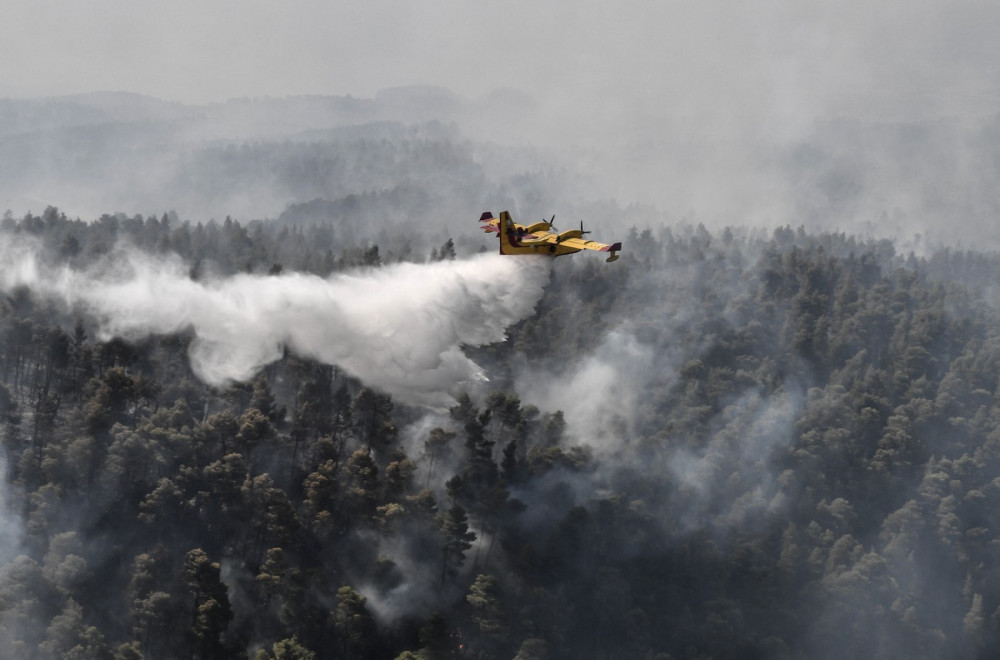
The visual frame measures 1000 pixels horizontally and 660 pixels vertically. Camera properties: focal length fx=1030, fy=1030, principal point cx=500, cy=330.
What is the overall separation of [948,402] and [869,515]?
971 inches

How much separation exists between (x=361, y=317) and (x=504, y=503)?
27.1 m

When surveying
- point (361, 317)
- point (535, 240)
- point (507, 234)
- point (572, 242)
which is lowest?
point (361, 317)

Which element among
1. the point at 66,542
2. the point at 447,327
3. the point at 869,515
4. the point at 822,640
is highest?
the point at 447,327

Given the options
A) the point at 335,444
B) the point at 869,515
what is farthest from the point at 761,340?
the point at 335,444

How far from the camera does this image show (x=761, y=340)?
157375mm

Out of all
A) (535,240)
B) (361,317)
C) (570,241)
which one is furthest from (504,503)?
(570,241)

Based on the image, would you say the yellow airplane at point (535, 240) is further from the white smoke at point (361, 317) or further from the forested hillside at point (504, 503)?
the forested hillside at point (504, 503)

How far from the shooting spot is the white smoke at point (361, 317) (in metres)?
82.3

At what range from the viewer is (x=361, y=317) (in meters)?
84.4

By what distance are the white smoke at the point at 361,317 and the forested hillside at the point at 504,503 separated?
430 cm

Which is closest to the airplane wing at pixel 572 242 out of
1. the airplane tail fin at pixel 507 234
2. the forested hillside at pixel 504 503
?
the airplane tail fin at pixel 507 234

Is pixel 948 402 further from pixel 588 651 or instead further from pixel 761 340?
pixel 588 651

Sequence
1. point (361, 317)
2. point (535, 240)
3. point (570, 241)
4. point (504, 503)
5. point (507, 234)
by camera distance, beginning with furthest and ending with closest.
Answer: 1. point (504, 503)
2. point (361, 317)
3. point (507, 234)
4. point (535, 240)
5. point (570, 241)

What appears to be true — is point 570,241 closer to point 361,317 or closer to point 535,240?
point 535,240
